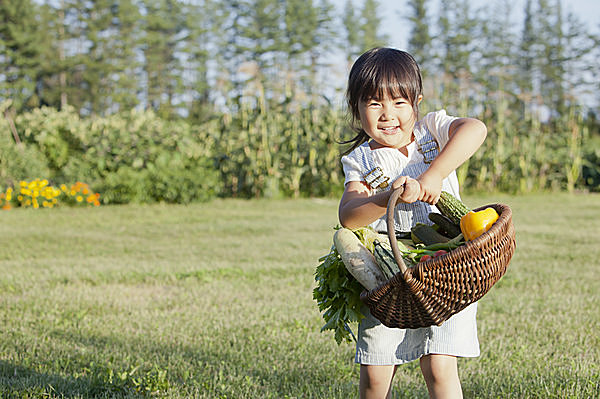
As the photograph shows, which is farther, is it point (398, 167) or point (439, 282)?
point (398, 167)

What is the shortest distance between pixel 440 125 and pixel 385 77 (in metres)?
0.28

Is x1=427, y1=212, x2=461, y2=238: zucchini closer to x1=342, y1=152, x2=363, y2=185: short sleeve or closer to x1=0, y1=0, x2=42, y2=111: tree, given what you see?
x1=342, y1=152, x2=363, y2=185: short sleeve

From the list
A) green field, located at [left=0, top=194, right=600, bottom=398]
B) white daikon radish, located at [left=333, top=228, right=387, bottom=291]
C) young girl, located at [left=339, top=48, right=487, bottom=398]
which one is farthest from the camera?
green field, located at [left=0, top=194, right=600, bottom=398]

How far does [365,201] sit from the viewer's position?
1987 millimetres

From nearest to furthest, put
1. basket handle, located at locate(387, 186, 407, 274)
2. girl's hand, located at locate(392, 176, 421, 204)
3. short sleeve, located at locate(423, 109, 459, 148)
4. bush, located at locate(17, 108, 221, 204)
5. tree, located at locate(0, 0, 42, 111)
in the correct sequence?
basket handle, located at locate(387, 186, 407, 274) < girl's hand, located at locate(392, 176, 421, 204) < short sleeve, located at locate(423, 109, 459, 148) < bush, located at locate(17, 108, 221, 204) < tree, located at locate(0, 0, 42, 111)

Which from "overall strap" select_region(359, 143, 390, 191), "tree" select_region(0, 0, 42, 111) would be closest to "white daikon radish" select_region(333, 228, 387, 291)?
"overall strap" select_region(359, 143, 390, 191)

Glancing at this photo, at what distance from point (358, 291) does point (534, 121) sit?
1326cm

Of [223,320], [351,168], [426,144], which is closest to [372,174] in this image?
[351,168]

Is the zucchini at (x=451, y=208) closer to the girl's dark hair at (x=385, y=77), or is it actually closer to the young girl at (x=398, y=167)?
the young girl at (x=398, y=167)

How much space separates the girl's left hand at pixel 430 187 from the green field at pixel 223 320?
4.54ft

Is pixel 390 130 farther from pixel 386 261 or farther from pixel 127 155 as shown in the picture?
pixel 127 155

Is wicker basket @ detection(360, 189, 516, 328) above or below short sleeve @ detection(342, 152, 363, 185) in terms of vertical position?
below

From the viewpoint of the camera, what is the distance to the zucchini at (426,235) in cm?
205

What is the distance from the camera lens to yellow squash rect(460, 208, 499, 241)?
6.08 ft
